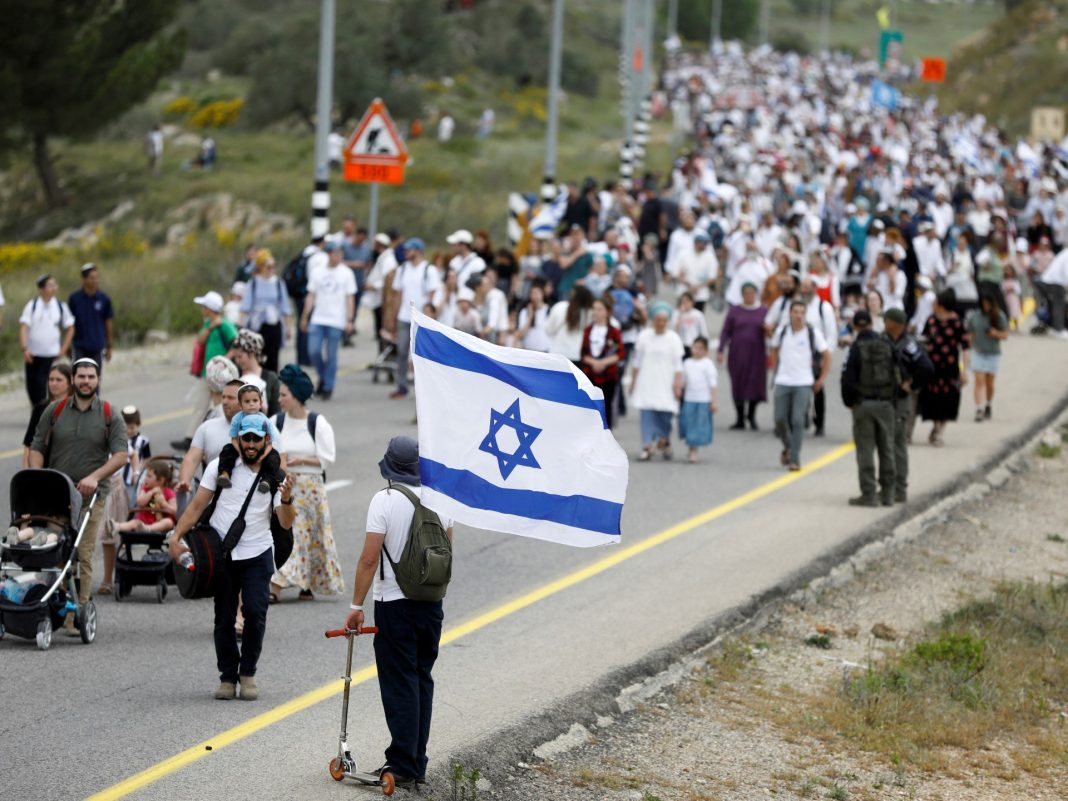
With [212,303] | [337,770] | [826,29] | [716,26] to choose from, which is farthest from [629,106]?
[826,29]

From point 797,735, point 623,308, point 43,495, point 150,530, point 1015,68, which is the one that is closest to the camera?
point 797,735

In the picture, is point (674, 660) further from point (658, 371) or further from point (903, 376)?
point (658, 371)

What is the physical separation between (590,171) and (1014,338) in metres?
33.9

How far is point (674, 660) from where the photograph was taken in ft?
38.1

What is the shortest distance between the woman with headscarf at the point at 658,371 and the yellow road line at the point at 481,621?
1.39m

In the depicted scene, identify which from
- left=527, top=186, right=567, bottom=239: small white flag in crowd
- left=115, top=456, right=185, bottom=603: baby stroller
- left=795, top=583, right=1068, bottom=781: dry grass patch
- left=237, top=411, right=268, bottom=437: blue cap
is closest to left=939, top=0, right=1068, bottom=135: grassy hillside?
left=527, top=186, right=567, bottom=239: small white flag in crowd

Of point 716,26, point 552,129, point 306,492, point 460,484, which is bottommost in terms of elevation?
point 306,492

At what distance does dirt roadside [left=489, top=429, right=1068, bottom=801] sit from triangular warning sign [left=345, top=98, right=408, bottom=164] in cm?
1089

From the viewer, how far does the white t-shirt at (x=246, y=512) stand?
32.6ft

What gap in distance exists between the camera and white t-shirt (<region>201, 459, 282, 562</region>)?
391 inches

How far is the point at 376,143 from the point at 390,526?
1617 centimetres

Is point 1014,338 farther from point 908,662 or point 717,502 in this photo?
point 908,662

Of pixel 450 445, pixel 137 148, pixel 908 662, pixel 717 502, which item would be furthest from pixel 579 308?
pixel 137 148

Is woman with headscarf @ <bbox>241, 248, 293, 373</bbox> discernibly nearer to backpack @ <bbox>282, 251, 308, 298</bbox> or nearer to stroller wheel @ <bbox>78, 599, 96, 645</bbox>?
backpack @ <bbox>282, 251, 308, 298</bbox>
